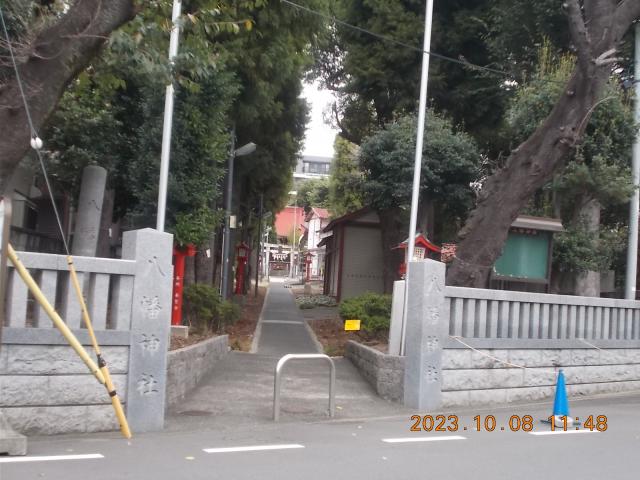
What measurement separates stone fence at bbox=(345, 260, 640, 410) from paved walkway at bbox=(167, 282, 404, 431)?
0.44 metres

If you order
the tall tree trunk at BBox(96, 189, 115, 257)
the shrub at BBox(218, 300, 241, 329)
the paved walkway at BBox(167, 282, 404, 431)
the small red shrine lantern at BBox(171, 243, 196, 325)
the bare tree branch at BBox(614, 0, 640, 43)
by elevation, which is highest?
the bare tree branch at BBox(614, 0, 640, 43)

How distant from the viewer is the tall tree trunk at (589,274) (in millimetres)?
15594

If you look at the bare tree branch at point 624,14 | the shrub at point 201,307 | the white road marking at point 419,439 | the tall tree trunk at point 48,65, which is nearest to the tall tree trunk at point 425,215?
the shrub at point 201,307

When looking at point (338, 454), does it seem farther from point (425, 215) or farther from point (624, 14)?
point (425, 215)

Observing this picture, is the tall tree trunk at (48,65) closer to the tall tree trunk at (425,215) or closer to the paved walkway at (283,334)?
the paved walkway at (283,334)

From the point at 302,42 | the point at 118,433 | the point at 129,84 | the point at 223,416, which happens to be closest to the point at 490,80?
the point at 302,42

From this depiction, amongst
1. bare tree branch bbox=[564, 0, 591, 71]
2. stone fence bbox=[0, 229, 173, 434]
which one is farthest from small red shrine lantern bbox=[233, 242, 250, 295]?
stone fence bbox=[0, 229, 173, 434]

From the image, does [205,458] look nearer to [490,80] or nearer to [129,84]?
[129,84]

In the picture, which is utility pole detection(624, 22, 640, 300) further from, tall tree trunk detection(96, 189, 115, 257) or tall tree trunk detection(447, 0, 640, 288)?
tall tree trunk detection(96, 189, 115, 257)

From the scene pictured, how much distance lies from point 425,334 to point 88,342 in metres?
4.73

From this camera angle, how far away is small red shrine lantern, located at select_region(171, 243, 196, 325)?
44.2ft

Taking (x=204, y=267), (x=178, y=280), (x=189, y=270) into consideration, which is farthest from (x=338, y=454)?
(x=204, y=267)

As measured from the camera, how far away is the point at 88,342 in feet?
26.8

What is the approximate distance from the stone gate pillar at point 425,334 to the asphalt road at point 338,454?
3.43ft
